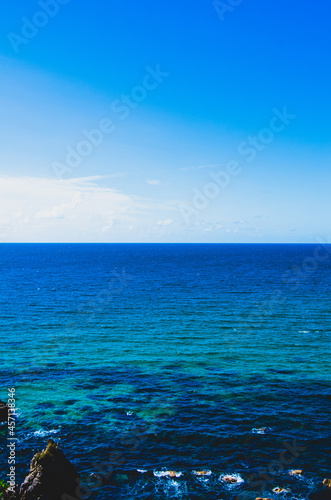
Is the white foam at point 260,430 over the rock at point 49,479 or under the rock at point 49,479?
under

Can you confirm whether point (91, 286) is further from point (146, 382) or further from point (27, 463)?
point (27, 463)

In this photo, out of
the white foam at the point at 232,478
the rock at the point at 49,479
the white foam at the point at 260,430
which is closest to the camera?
the rock at the point at 49,479

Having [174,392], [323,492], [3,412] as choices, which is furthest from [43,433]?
[323,492]

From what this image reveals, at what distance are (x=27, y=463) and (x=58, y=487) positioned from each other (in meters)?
6.31

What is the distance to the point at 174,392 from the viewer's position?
4238cm

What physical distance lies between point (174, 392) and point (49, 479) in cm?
2014

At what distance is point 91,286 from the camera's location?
121562 mm

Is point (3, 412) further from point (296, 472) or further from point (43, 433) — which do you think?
point (296, 472)

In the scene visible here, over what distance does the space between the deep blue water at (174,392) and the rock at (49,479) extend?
245 centimetres

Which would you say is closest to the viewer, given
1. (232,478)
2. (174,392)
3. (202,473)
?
(232,478)

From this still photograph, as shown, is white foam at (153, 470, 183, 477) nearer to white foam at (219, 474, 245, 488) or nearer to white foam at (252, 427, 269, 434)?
white foam at (219, 474, 245, 488)

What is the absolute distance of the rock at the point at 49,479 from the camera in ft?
78.1

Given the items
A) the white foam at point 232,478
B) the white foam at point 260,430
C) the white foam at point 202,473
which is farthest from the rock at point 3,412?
the white foam at point 260,430

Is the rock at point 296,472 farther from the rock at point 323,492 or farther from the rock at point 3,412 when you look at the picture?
the rock at point 3,412
